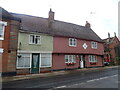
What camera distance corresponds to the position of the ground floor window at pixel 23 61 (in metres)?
15.1

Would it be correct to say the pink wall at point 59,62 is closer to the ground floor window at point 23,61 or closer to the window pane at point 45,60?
the window pane at point 45,60

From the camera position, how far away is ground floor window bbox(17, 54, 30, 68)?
15.1 meters


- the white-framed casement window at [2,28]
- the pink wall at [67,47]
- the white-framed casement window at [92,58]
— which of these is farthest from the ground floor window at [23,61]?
the white-framed casement window at [92,58]

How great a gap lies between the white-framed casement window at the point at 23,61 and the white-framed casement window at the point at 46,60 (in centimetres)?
209

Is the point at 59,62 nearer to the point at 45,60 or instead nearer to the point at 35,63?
the point at 45,60

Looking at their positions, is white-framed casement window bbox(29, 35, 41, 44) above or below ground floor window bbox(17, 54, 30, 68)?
above

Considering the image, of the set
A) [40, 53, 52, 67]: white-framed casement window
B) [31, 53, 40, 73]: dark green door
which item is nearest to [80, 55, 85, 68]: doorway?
[40, 53, 52, 67]: white-framed casement window

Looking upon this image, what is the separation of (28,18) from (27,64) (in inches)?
368

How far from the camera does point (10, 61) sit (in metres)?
13.9

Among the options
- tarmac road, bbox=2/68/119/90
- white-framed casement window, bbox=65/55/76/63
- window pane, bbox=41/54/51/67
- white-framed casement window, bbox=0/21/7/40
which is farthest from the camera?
white-framed casement window, bbox=65/55/76/63

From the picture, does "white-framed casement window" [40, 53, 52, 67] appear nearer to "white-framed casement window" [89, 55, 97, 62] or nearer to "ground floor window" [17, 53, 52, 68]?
"ground floor window" [17, 53, 52, 68]

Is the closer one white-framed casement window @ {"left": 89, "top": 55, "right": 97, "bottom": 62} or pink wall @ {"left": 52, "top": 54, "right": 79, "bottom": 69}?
pink wall @ {"left": 52, "top": 54, "right": 79, "bottom": 69}

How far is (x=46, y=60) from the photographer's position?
17297 mm

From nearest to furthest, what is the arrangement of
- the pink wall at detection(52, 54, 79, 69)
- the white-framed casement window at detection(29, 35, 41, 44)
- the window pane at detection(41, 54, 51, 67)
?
1. the white-framed casement window at detection(29, 35, 41, 44)
2. the window pane at detection(41, 54, 51, 67)
3. the pink wall at detection(52, 54, 79, 69)
